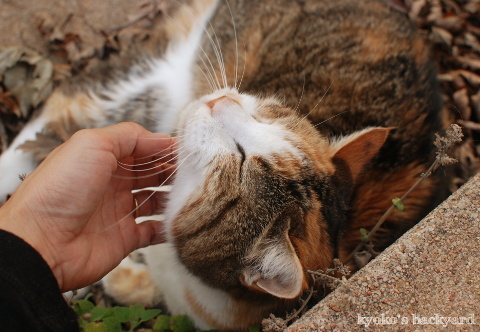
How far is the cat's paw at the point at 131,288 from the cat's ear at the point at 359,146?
114 centimetres

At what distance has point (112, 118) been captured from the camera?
8.29 feet

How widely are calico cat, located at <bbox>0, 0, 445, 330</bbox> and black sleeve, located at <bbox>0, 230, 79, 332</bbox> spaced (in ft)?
1.72

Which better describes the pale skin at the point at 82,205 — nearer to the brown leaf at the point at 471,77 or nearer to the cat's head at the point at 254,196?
the cat's head at the point at 254,196

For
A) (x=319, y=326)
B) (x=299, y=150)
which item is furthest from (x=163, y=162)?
(x=319, y=326)

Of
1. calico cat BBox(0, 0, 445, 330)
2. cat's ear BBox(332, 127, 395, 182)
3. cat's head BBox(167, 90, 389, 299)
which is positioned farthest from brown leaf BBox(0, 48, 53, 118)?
cat's ear BBox(332, 127, 395, 182)

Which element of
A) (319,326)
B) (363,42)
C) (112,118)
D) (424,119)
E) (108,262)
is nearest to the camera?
(319,326)

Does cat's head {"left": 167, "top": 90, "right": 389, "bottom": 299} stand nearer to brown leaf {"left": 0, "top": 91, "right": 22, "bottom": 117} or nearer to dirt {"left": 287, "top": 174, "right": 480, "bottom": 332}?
dirt {"left": 287, "top": 174, "right": 480, "bottom": 332}

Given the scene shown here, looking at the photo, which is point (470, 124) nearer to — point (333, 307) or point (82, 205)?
point (333, 307)

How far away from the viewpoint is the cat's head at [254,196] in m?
1.56

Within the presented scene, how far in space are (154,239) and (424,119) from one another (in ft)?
4.64

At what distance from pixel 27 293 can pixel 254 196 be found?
77 centimetres

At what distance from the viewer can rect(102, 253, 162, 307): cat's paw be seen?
7.34 feet

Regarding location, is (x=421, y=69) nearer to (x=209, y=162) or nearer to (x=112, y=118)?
(x=209, y=162)

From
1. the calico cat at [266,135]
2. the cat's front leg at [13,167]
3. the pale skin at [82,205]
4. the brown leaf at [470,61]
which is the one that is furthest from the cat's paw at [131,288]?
the brown leaf at [470,61]
